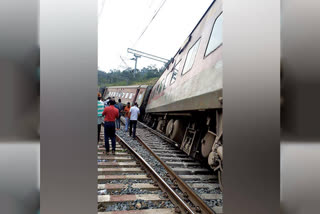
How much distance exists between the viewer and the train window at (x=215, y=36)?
3.65 m

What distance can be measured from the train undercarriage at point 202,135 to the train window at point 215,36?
1026 millimetres

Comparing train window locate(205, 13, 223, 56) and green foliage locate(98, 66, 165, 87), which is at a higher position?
green foliage locate(98, 66, 165, 87)

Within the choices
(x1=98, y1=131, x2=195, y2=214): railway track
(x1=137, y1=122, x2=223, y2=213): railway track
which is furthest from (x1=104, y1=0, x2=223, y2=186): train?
(x1=98, y1=131, x2=195, y2=214): railway track

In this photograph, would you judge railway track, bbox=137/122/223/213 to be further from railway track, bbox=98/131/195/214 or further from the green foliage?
the green foliage

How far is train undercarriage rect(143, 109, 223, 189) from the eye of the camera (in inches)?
136

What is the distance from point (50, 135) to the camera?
131 cm

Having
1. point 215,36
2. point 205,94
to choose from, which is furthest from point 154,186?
point 215,36

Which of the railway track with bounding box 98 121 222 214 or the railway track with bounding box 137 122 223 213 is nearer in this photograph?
the railway track with bounding box 98 121 222 214

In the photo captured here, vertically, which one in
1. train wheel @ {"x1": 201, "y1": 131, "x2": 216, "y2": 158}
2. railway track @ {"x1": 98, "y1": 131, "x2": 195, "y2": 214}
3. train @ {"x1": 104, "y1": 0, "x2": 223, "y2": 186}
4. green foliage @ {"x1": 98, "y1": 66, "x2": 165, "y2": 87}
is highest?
green foliage @ {"x1": 98, "y1": 66, "x2": 165, "y2": 87}

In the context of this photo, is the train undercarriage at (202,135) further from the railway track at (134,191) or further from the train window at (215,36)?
the train window at (215,36)

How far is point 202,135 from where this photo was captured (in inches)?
210

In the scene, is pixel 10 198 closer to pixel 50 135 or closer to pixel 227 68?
pixel 50 135

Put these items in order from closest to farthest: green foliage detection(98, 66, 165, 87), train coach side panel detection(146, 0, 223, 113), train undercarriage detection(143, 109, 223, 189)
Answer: train coach side panel detection(146, 0, 223, 113)
train undercarriage detection(143, 109, 223, 189)
green foliage detection(98, 66, 165, 87)

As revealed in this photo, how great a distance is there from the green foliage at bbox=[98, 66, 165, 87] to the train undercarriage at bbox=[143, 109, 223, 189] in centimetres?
1355
